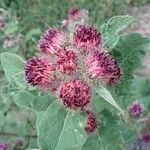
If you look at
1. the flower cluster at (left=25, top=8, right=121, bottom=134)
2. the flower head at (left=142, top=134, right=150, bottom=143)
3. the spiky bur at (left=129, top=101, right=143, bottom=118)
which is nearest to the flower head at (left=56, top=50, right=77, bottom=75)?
the flower cluster at (left=25, top=8, right=121, bottom=134)

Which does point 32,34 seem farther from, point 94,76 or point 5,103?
point 94,76

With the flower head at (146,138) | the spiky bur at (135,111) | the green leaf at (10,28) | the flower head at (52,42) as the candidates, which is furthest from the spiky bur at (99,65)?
the green leaf at (10,28)

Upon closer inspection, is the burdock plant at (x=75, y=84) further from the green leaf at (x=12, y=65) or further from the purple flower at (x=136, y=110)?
the purple flower at (x=136, y=110)

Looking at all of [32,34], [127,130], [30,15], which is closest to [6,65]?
[127,130]

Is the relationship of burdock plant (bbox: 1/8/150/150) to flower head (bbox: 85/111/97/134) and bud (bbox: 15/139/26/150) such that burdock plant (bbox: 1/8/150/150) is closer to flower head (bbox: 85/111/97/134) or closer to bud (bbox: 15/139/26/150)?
flower head (bbox: 85/111/97/134)

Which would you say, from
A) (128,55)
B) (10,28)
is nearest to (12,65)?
(128,55)

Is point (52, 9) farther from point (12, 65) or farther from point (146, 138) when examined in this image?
point (12, 65)
